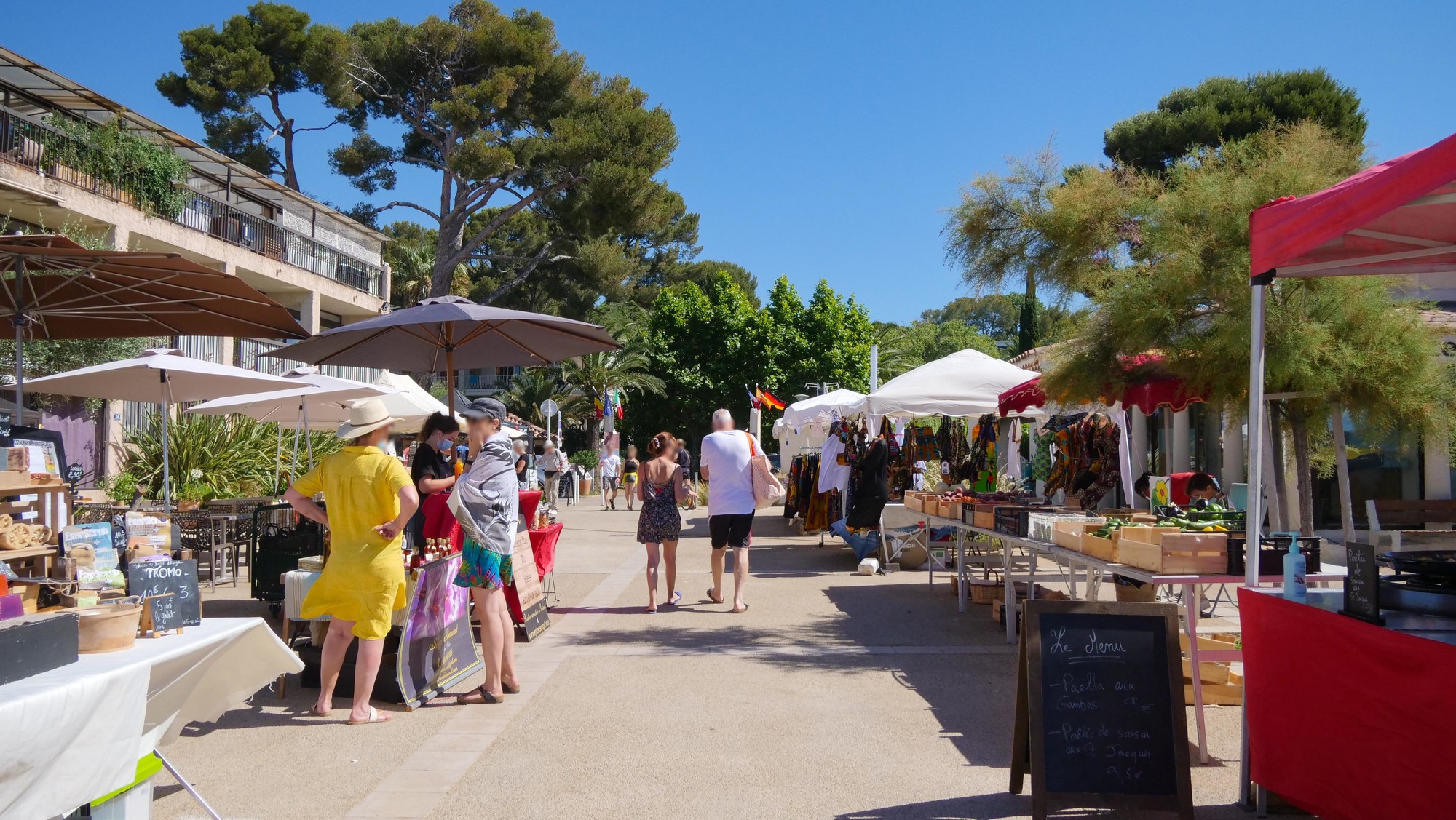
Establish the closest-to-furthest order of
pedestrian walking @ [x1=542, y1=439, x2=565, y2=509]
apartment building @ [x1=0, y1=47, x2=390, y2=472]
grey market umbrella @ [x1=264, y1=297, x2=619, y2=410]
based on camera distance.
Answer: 1. grey market umbrella @ [x1=264, y1=297, x2=619, y2=410]
2. apartment building @ [x1=0, y1=47, x2=390, y2=472]
3. pedestrian walking @ [x1=542, y1=439, x2=565, y2=509]

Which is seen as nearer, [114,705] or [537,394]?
[114,705]

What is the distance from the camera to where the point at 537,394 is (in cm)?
3928

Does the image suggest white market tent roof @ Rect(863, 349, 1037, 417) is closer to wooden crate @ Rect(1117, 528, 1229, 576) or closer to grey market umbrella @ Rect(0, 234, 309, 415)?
wooden crate @ Rect(1117, 528, 1229, 576)

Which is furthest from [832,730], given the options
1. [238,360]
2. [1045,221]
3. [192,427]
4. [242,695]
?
[238,360]

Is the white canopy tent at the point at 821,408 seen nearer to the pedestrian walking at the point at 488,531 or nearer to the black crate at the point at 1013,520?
the black crate at the point at 1013,520

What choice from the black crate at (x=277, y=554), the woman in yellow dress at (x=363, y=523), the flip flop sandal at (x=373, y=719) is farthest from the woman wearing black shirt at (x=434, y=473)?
the black crate at (x=277, y=554)

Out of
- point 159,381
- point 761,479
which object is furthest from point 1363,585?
point 159,381

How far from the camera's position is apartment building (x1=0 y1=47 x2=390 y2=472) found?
679 inches

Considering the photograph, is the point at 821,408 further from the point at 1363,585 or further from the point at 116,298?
the point at 1363,585

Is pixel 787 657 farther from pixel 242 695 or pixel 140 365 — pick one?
pixel 140 365

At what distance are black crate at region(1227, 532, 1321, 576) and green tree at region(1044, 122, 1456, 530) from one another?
0.97 m

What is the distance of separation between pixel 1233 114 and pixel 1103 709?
80.1 feet

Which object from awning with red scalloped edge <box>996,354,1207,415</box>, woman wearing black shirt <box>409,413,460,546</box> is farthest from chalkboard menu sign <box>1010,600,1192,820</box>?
woman wearing black shirt <box>409,413,460,546</box>

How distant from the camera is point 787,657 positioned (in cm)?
691
